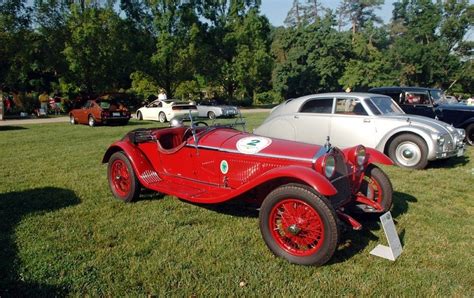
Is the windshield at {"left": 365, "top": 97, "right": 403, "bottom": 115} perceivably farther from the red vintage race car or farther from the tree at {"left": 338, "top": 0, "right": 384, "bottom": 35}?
the tree at {"left": 338, "top": 0, "right": 384, "bottom": 35}

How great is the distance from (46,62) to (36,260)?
1004 inches

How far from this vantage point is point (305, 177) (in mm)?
3545

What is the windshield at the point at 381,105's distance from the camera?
827 cm

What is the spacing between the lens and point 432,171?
761cm

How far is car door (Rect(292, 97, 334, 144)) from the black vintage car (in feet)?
13.7

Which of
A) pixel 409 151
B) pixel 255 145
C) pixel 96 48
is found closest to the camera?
pixel 255 145

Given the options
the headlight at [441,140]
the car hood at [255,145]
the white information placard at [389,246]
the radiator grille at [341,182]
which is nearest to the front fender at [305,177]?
the car hood at [255,145]

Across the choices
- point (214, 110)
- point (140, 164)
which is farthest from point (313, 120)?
point (214, 110)

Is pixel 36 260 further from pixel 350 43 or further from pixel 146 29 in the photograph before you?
pixel 350 43

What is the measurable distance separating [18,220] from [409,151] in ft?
23.5

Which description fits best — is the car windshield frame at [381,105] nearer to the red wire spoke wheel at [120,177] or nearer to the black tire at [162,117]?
the red wire spoke wheel at [120,177]

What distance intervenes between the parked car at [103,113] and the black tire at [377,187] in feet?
47.5

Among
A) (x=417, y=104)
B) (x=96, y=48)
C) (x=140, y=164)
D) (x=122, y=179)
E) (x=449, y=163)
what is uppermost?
(x=96, y=48)

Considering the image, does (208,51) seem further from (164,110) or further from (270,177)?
(270,177)
